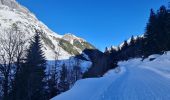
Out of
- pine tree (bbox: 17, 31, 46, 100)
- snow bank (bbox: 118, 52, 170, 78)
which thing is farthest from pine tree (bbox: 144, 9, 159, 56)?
pine tree (bbox: 17, 31, 46, 100)

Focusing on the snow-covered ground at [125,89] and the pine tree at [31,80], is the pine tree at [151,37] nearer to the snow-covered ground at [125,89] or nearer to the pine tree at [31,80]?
the pine tree at [31,80]

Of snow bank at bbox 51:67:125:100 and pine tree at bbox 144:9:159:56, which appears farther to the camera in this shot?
pine tree at bbox 144:9:159:56

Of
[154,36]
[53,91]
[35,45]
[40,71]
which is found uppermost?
[154,36]

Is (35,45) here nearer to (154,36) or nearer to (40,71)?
(40,71)

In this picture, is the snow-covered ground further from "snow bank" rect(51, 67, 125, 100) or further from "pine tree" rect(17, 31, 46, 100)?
"pine tree" rect(17, 31, 46, 100)

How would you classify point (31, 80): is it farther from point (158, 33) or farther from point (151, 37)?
point (151, 37)

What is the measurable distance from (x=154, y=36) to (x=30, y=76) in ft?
122

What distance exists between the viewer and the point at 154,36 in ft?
204

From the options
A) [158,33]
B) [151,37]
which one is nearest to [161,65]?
[158,33]

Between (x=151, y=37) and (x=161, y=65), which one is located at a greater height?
(x=151, y=37)

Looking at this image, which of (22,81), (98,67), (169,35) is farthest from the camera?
(98,67)

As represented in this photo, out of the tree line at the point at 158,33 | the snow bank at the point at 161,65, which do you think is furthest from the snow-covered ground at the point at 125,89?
the tree line at the point at 158,33

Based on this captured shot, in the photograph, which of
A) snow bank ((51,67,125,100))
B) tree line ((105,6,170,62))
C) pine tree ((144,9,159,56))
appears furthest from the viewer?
pine tree ((144,9,159,56))

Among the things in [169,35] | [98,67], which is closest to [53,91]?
[169,35]
